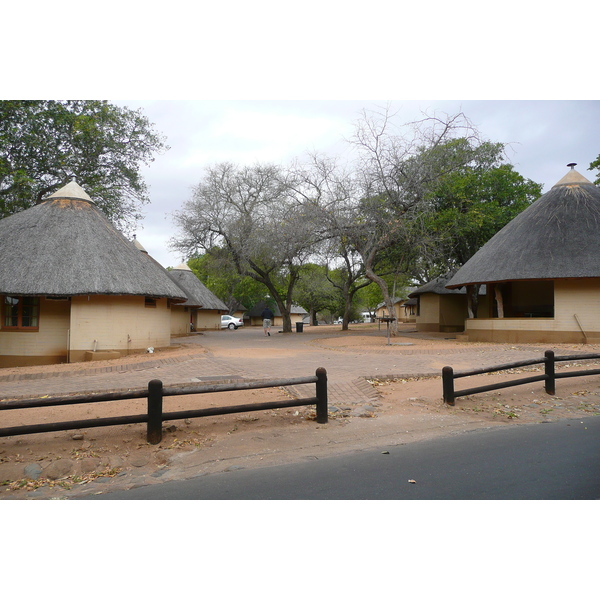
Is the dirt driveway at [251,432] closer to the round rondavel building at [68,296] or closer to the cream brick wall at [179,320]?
the round rondavel building at [68,296]

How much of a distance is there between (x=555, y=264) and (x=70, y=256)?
1877cm

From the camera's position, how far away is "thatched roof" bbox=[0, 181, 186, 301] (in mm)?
14109

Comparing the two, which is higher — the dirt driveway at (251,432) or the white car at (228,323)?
the white car at (228,323)

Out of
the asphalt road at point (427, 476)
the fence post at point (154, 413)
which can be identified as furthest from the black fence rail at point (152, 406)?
the asphalt road at point (427, 476)

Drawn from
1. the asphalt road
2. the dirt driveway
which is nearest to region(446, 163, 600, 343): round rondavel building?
the dirt driveway

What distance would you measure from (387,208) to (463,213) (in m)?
7.89

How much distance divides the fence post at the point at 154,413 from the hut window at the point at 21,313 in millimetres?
11293

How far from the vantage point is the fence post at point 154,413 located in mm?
6086

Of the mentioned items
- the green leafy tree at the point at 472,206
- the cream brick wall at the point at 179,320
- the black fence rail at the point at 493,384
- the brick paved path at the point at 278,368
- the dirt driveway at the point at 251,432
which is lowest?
the dirt driveway at the point at 251,432

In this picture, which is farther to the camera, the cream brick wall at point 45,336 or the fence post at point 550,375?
the cream brick wall at point 45,336

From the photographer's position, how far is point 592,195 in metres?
19.2

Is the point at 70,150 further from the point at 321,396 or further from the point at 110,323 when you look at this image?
the point at 321,396

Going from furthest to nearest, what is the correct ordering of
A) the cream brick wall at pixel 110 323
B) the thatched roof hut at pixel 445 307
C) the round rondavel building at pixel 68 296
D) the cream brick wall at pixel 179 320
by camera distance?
the thatched roof hut at pixel 445 307
the cream brick wall at pixel 179 320
the cream brick wall at pixel 110 323
the round rondavel building at pixel 68 296

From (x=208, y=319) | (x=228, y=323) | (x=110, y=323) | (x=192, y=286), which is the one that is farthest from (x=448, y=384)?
(x=228, y=323)
